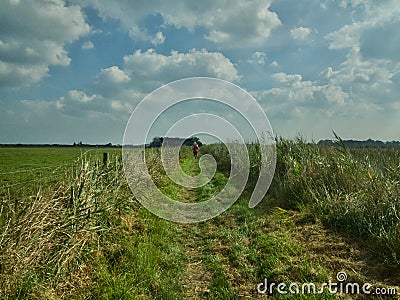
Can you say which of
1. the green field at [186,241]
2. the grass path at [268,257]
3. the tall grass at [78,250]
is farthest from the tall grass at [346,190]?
the tall grass at [78,250]

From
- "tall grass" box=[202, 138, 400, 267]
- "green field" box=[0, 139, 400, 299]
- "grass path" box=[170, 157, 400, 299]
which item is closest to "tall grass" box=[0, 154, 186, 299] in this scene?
"green field" box=[0, 139, 400, 299]

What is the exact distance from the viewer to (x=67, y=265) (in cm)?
417

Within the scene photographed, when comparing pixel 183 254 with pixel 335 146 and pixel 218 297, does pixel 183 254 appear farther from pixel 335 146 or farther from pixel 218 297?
pixel 335 146

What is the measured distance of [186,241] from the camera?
6.56 metres

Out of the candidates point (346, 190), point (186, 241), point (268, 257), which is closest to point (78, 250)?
point (186, 241)

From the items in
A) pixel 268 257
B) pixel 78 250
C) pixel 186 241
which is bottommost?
pixel 186 241

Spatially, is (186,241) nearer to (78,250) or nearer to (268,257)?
(268,257)

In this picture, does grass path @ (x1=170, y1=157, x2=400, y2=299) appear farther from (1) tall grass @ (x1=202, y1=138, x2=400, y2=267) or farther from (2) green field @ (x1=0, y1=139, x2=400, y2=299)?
(1) tall grass @ (x1=202, y1=138, x2=400, y2=267)

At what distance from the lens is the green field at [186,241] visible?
12.6 feet

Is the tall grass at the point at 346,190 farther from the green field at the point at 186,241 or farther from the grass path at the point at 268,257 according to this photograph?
the grass path at the point at 268,257

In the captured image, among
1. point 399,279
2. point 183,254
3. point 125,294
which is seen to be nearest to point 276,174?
point 183,254

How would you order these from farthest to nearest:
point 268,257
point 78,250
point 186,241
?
point 186,241 < point 268,257 < point 78,250

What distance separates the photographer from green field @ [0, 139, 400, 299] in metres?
3.85

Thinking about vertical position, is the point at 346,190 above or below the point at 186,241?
above
